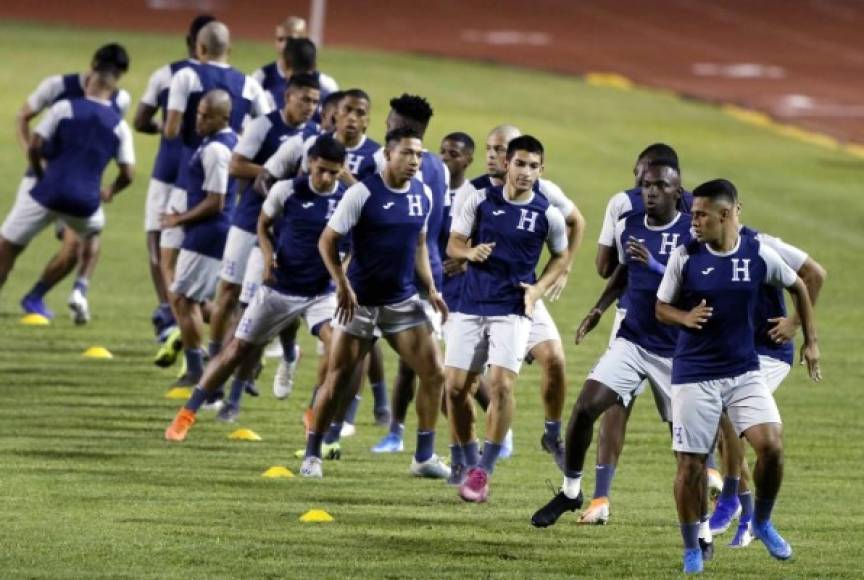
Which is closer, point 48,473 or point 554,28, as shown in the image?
point 48,473

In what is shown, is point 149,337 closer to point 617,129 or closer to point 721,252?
point 721,252

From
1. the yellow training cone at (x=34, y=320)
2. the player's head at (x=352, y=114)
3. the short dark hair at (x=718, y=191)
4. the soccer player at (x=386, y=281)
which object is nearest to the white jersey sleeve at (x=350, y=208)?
the soccer player at (x=386, y=281)

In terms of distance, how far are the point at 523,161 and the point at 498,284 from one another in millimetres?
820

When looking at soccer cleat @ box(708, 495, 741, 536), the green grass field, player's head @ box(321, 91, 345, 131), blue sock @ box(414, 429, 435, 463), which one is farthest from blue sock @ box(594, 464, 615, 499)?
player's head @ box(321, 91, 345, 131)

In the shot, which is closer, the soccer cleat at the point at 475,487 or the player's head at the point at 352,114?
the soccer cleat at the point at 475,487

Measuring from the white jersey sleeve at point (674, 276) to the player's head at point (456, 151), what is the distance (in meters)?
3.67

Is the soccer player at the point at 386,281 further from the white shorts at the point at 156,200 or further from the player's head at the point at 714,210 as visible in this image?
the white shorts at the point at 156,200

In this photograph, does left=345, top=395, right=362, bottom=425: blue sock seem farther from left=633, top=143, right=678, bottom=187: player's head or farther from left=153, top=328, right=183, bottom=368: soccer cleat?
left=633, top=143, right=678, bottom=187: player's head

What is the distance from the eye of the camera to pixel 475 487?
13070 mm

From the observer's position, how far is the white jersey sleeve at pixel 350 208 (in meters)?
13.3

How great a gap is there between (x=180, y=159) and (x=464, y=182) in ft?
15.5

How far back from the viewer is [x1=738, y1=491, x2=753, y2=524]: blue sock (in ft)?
40.8

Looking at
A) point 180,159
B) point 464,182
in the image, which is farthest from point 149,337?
point 464,182

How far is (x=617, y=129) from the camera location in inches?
1428
